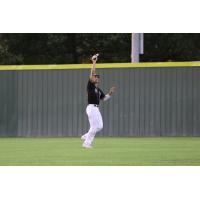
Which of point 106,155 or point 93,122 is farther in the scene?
point 93,122

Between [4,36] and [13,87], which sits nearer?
[13,87]

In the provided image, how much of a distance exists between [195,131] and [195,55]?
17.0 metres

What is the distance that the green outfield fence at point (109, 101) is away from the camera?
27.9 m

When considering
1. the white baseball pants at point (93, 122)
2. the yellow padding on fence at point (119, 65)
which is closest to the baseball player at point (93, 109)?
the white baseball pants at point (93, 122)

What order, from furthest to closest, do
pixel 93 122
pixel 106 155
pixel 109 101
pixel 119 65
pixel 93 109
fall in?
pixel 109 101, pixel 119 65, pixel 93 109, pixel 93 122, pixel 106 155

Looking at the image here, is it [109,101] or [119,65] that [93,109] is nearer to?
[119,65]

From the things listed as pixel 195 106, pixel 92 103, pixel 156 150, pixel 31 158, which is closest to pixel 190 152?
pixel 156 150

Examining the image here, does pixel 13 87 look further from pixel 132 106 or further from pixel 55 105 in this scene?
pixel 132 106

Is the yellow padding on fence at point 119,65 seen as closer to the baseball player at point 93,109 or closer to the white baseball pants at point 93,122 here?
the baseball player at point 93,109

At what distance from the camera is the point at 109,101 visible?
28703 millimetres

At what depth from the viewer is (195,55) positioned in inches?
1747

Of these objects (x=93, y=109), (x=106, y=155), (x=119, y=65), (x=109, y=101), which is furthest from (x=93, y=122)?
(x=109, y=101)

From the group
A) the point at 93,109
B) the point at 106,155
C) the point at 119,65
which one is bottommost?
the point at 106,155
